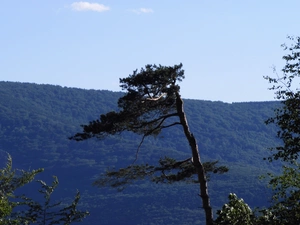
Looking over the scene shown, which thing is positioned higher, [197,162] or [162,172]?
[197,162]

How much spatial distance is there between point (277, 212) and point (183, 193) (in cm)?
17763

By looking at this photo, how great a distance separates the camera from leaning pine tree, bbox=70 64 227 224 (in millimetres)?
24281

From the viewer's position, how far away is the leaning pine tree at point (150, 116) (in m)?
24.3

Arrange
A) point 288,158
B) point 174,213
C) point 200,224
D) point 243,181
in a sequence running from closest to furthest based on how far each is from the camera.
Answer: point 288,158
point 200,224
point 174,213
point 243,181

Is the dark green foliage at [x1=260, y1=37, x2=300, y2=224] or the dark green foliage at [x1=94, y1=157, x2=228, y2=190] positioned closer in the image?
the dark green foliage at [x1=260, y1=37, x2=300, y2=224]

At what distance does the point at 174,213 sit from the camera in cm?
18125

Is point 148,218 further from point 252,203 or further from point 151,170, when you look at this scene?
point 151,170

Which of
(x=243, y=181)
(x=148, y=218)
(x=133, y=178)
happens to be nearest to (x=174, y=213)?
(x=148, y=218)

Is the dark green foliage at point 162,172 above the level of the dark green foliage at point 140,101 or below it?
below

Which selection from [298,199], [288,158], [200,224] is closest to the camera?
[298,199]

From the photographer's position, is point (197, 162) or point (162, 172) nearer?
point (197, 162)

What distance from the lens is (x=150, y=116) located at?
25.6 m

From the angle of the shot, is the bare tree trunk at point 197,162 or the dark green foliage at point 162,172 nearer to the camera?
the bare tree trunk at point 197,162

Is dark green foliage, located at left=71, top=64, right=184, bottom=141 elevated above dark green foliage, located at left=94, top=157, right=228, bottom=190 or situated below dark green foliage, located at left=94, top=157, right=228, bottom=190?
above
